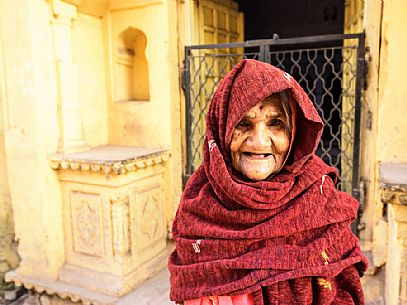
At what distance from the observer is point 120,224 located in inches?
122

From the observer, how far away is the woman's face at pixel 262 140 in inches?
41.4

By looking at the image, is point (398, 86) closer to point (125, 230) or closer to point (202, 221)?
point (202, 221)

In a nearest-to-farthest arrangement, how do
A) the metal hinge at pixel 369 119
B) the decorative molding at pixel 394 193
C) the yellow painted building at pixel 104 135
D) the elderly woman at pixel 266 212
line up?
the elderly woman at pixel 266 212
the decorative molding at pixel 394 193
the yellow painted building at pixel 104 135
the metal hinge at pixel 369 119

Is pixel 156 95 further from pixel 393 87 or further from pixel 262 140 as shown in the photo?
pixel 262 140

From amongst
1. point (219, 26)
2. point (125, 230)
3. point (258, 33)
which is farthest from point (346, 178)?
point (258, 33)

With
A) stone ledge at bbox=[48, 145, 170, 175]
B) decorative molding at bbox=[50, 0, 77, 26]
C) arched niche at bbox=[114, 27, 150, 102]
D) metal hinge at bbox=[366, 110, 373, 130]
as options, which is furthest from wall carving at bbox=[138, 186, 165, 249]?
metal hinge at bbox=[366, 110, 373, 130]

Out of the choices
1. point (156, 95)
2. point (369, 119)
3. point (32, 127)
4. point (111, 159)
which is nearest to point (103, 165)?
point (111, 159)

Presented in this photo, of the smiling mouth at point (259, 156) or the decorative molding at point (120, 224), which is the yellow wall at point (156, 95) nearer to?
the decorative molding at point (120, 224)

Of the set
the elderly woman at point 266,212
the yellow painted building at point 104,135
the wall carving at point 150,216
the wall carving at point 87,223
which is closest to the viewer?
the elderly woman at point 266,212

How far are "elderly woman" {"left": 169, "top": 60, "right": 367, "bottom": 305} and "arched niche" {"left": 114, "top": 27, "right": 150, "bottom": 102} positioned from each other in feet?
9.44

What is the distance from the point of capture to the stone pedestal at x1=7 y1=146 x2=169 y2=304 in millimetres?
3061

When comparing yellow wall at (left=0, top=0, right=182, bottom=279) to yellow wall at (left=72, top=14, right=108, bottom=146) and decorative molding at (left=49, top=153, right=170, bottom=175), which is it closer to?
yellow wall at (left=72, top=14, right=108, bottom=146)

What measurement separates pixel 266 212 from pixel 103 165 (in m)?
2.13

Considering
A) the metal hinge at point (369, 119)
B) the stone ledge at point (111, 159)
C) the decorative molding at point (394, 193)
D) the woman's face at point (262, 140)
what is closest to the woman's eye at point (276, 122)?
the woman's face at point (262, 140)
